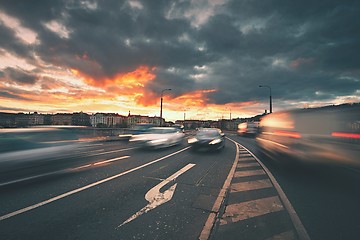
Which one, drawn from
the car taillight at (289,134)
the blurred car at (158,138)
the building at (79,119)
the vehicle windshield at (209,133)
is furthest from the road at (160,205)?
the building at (79,119)

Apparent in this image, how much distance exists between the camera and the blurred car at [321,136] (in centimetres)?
482

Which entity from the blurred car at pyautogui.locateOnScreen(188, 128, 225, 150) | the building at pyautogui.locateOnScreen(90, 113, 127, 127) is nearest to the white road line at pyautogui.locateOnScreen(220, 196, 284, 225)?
the blurred car at pyautogui.locateOnScreen(188, 128, 225, 150)

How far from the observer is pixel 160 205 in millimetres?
3830

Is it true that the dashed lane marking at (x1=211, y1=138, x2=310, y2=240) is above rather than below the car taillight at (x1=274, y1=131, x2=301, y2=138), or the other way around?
below

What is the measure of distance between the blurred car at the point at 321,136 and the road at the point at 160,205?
2.69 ft

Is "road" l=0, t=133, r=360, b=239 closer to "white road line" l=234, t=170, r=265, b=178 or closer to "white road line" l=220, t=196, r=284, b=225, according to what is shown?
"white road line" l=220, t=196, r=284, b=225

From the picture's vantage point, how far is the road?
2.86 m

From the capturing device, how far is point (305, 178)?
5941mm

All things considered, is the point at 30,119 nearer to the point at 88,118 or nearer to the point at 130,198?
the point at 88,118

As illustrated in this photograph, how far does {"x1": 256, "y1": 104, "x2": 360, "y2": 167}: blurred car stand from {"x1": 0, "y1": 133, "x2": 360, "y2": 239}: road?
32.3 inches

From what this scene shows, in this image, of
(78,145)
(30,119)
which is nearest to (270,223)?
(78,145)

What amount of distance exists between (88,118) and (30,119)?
57744 millimetres

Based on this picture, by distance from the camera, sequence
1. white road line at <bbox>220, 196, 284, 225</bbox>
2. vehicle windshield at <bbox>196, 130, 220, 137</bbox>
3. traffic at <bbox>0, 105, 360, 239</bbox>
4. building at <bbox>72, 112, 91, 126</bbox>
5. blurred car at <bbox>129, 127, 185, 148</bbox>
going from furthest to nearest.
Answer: building at <bbox>72, 112, 91, 126</bbox> < vehicle windshield at <bbox>196, 130, 220, 137</bbox> < blurred car at <bbox>129, 127, 185, 148</bbox> < white road line at <bbox>220, 196, 284, 225</bbox> < traffic at <bbox>0, 105, 360, 239</bbox>

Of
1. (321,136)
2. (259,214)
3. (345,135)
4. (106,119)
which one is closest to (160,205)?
(259,214)
